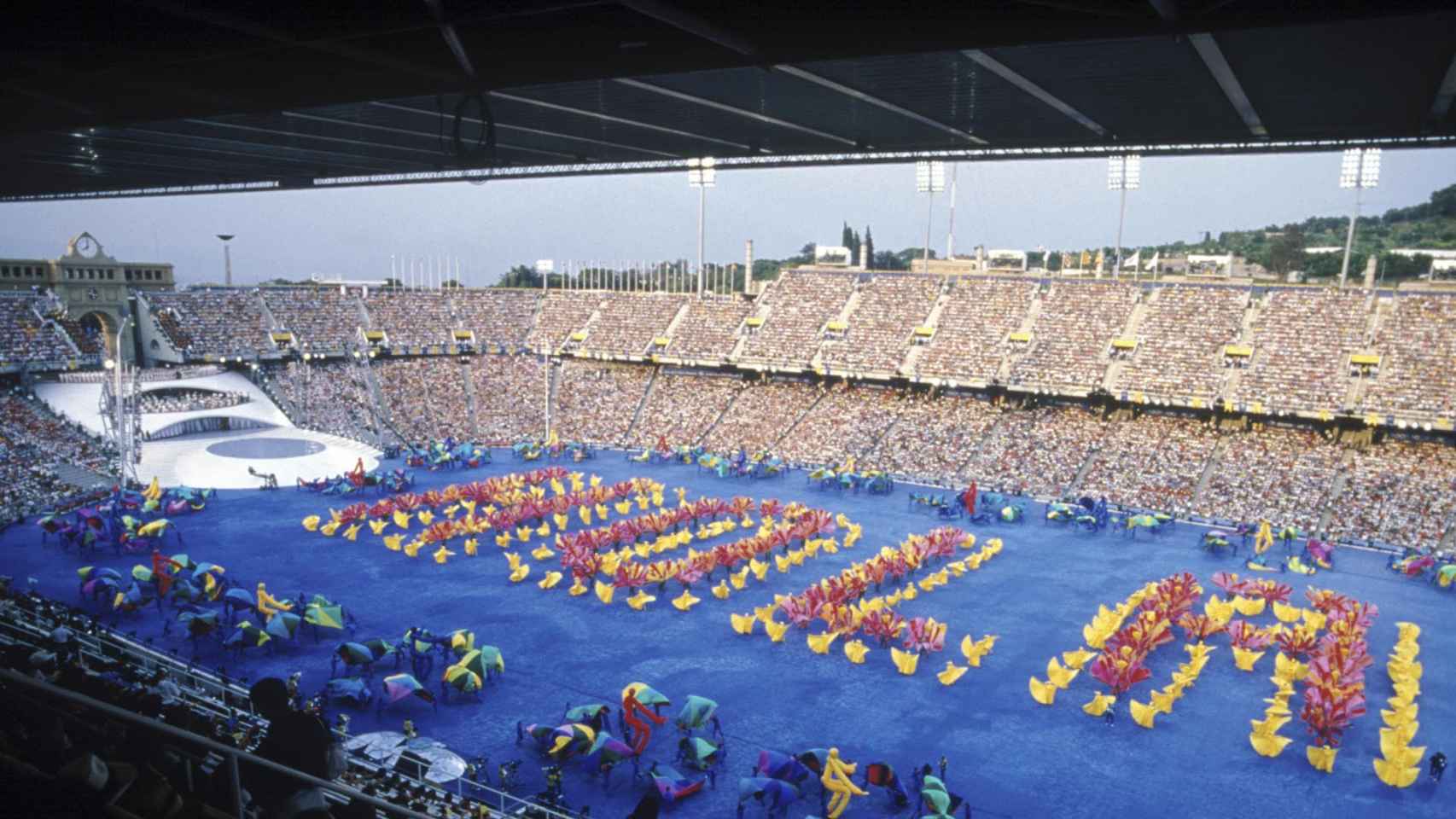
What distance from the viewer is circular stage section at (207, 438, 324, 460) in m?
43.0

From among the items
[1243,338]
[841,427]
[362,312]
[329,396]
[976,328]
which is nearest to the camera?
[1243,338]

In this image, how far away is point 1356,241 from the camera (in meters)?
84.6

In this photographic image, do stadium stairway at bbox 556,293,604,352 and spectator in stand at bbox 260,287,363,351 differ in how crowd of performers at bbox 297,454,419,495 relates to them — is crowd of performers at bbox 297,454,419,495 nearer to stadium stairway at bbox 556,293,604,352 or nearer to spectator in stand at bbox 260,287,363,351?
spectator in stand at bbox 260,287,363,351

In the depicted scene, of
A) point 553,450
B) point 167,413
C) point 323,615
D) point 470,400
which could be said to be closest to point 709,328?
point 553,450

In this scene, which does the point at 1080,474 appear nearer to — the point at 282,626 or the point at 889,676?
the point at 889,676

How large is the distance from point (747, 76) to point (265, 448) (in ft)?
147

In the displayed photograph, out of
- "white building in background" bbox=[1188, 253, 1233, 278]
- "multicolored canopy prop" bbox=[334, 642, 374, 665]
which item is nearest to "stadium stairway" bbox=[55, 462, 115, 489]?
"multicolored canopy prop" bbox=[334, 642, 374, 665]

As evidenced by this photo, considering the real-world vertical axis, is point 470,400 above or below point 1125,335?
below

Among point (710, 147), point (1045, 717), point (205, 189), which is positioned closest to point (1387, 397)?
point (1045, 717)

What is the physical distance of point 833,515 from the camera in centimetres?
3516

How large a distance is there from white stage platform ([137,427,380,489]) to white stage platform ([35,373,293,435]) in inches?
44.5

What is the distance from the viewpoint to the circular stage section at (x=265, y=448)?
42969mm

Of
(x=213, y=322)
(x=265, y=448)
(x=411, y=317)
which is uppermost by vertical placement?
(x=411, y=317)

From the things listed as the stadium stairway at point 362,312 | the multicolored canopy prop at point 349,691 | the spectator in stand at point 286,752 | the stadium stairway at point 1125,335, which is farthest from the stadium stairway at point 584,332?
the spectator in stand at point 286,752
